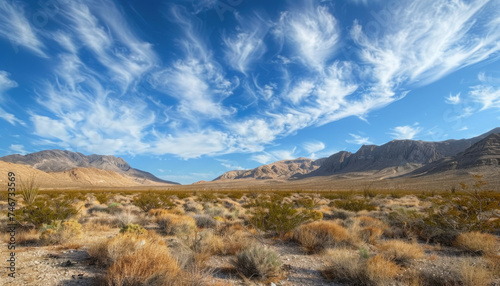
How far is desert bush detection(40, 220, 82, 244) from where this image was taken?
779cm

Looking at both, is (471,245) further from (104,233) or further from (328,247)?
(104,233)

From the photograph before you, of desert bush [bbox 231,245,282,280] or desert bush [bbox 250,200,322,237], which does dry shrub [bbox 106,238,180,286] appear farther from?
desert bush [bbox 250,200,322,237]

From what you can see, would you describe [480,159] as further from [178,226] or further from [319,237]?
[178,226]

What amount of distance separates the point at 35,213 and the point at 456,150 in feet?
529

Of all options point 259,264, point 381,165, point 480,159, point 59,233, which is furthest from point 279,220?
point 381,165

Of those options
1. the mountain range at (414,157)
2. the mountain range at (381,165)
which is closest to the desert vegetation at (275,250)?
the mountain range at (381,165)

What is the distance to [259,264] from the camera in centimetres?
552

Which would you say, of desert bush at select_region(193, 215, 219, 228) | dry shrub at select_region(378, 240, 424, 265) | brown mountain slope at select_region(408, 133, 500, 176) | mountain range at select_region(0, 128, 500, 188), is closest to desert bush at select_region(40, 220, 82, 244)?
desert bush at select_region(193, 215, 219, 228)

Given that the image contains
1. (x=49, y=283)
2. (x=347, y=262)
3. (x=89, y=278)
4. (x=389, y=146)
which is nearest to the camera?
(x=49, y=283)

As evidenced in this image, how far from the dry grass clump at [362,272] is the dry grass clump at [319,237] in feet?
7.05

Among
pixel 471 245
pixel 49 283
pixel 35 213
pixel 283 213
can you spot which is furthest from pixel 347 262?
pixel 35 213

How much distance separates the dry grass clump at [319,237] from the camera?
26.2 feet

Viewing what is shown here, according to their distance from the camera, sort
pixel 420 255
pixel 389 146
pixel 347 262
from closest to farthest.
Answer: pixel 347 262 < pixel 420 255 < pixel 389 146

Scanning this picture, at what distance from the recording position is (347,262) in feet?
18.2
